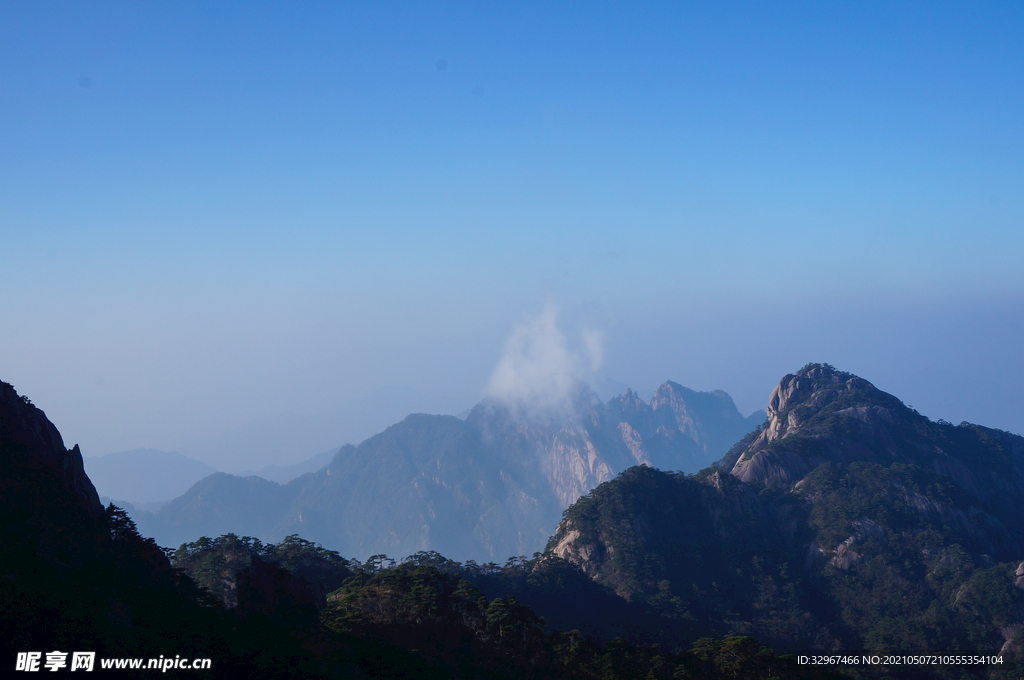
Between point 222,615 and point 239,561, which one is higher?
point 239,561

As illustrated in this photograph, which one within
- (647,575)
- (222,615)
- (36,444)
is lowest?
(222,615)

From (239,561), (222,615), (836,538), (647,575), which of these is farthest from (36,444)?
(836,538)

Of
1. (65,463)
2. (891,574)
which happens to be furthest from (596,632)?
(65,463)

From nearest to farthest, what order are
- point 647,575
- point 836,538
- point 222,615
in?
point 222,615 → point 647,575 → point 836,538

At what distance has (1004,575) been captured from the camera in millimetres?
101750

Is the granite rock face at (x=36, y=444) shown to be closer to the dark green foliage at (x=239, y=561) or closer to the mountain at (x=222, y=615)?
the mountain at (x=222, y=615)

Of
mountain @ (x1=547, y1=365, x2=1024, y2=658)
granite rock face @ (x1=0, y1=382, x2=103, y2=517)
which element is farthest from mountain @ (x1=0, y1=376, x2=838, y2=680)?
mountain @ (x1=547, y1=365, x2=1024, y2=658)

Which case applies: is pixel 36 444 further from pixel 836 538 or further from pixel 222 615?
pixel 836 538

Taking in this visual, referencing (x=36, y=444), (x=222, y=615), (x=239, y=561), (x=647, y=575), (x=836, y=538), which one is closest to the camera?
(x=222, y=615)

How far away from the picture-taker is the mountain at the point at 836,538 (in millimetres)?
100688

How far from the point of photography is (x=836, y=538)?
Answer: 12206 cm

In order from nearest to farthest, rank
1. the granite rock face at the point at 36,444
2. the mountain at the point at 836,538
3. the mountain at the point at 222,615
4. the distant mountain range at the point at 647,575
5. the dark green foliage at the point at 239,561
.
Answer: the mountain at the point at 222,615, the distant mountain range at the point at 647,575, the granite rock face at the point at 36,444, the dark green foliage at the point at 239,561, the mountain at the point at 836,538

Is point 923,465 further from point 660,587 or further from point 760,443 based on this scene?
point 660,587

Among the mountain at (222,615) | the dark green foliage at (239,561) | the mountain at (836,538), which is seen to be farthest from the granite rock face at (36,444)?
the mountain at (836,538)
